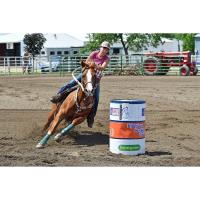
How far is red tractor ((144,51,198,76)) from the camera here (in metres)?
18.1

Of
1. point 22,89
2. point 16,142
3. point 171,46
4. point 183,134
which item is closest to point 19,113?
point 22,89

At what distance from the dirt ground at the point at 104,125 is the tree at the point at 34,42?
1.44 metres

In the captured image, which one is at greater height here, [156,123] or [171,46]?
[171,46]

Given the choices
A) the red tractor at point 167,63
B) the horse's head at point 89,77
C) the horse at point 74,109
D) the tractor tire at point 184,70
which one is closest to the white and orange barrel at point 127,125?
the horse's head at point 89,77

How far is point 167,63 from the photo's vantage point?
19.1 meters

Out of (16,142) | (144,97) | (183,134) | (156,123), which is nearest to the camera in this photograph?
(16,142)

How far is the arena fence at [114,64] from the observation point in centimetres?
1306

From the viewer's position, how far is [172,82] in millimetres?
17953

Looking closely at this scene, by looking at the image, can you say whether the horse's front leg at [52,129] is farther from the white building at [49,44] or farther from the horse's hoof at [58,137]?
the white building at [49,44]

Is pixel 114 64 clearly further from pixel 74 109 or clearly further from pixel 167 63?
pixel 74 109

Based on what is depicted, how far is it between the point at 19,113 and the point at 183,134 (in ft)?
13.2

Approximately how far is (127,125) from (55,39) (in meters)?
3.44

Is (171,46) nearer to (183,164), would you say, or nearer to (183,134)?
(183,134)

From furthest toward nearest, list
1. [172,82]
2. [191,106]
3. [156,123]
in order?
[172,82] → [191,106] → [156,123]
